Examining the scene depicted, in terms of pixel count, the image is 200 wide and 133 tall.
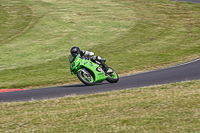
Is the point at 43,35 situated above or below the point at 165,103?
below

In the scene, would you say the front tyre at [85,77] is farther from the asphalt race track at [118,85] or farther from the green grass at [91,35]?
the green grass at [91,35]

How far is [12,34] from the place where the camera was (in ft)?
94.0

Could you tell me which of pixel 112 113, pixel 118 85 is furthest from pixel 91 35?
pixel 112 113

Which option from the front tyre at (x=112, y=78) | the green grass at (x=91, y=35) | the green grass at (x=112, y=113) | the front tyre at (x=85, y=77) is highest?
the green grass at (x=112, y=113)

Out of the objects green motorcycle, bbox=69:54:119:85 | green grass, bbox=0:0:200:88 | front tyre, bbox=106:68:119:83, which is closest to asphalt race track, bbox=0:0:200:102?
front tyre, bbox=106:68:119:83

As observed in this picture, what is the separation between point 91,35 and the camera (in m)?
27.6

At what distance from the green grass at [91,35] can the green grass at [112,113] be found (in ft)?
18.7

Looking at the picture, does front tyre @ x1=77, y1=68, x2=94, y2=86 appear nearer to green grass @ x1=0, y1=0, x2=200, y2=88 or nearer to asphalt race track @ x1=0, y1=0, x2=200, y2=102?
asphalt race track @ x1=0, y1=0, x2=200, y2=102

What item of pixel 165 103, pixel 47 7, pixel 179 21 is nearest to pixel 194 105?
pixel 165 103

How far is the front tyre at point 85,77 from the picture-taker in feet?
38.1

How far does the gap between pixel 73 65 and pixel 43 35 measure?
16794mm

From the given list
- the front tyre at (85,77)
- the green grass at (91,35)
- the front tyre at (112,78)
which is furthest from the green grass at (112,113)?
the green grass at (91,35)

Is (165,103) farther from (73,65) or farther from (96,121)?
(73,65)

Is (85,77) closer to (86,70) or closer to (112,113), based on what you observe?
(86,70)
